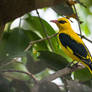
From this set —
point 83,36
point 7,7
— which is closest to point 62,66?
point 83,36

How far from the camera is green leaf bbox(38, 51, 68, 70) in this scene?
1.28ft

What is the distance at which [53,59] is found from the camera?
424 mm

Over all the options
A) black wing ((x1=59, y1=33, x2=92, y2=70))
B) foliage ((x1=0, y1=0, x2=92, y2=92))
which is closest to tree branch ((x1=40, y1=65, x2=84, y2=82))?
foliage ((x1=0, y1=0, x2=92, y2=92))

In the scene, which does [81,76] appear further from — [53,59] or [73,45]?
[73,45]

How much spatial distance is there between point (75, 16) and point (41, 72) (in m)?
0.17

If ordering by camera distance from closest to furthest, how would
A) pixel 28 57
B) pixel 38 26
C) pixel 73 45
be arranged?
pixel 28 57
pixel 38 26
pixel 73 45

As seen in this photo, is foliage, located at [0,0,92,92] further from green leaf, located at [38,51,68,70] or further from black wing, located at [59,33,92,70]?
black wing, located at [59,33,92,70]

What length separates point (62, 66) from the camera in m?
0.44

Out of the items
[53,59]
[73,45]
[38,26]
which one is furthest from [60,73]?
[73,45]

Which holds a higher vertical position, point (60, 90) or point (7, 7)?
point (7, 7)

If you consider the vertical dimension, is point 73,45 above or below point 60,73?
below

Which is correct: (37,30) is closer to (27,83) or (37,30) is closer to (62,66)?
(62,66)

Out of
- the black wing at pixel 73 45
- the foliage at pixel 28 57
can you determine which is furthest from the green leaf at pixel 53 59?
the black wing at pixel 73 45

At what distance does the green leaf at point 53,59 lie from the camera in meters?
0.39
